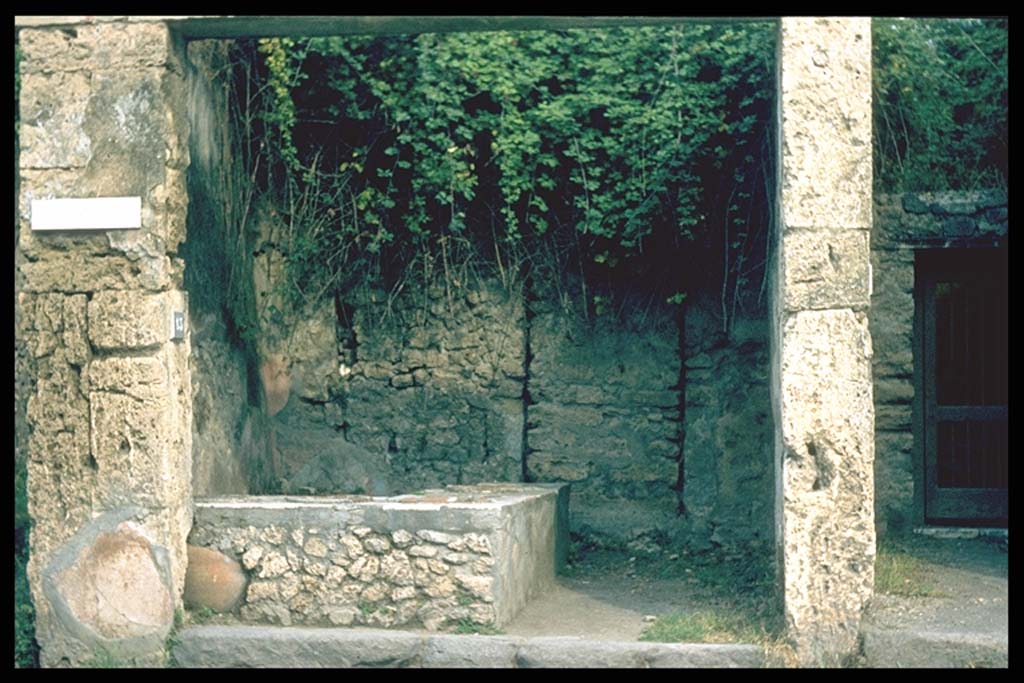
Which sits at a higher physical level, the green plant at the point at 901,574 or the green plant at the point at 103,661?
the green plant at the point at 901,574

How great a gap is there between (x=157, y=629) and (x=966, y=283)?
5269mm

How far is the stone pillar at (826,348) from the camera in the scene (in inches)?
218

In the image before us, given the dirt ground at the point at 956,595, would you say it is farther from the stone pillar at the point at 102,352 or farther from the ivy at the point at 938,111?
the stone pillar at the point at 102,352

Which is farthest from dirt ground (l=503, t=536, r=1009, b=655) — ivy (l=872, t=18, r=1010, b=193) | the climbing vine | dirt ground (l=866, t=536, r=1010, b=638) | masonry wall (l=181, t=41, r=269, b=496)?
ivy (l=872, t=18, r=1010, b=193)

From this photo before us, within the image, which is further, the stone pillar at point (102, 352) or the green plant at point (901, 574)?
the green plant at point (901, 574)

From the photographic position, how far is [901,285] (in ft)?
25.1

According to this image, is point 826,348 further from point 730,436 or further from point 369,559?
point 730,436

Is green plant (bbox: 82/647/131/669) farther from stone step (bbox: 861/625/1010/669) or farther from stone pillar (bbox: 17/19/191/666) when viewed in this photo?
stone step (bbox: 861/625/1010/669)

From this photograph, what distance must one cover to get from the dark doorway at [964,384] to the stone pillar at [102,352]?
467 cm

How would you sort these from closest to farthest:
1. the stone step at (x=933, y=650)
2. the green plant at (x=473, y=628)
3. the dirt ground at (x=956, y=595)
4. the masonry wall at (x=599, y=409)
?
the stone step at (x=933, y=650) → the dirt ground at (x=956, y=595) → the green plant at (x=473, y=628) → the masonry wall at (x=599, y=409)

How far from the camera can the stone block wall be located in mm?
7621

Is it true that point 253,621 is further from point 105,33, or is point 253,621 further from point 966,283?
point 966,283

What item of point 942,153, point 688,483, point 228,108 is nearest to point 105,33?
point 228,108

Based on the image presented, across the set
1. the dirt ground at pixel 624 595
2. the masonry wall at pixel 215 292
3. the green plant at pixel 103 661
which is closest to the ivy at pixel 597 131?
the masonry wall at pixel 215 292
